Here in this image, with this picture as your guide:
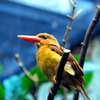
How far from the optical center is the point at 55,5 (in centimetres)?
220

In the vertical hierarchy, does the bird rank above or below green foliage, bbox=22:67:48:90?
above

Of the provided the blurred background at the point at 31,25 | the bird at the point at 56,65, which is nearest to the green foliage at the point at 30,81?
the blurred background at the point at 31,25

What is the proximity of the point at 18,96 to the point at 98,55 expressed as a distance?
1.25 m

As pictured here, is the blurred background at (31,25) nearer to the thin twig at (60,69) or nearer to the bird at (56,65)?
the bird at (56,65)

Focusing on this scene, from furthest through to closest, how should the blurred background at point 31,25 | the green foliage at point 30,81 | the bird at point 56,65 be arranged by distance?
the blurred background at point 31,25, the green foliage at point 30,81, the bird at point 56,65

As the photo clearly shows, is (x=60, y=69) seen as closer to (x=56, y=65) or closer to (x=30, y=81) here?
(x=56, y=65)

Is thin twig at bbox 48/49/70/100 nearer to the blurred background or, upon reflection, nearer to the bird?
the bird

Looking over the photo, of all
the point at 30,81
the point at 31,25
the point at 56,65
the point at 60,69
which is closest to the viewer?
the point at 60,69

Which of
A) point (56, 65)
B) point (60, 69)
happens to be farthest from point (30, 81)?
point (60, 69)

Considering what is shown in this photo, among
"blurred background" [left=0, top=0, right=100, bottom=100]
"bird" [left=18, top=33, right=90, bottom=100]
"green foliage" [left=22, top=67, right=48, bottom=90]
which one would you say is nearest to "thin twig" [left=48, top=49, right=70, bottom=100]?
"bird" [left=18, top=33, right=90, bottom=100]

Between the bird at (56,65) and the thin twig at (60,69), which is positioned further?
the bird at (56,65)

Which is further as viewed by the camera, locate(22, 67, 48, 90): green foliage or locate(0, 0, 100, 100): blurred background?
locate(0, 0, 100, 100): blurred background

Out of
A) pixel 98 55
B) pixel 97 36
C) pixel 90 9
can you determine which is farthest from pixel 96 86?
pixel 90 9

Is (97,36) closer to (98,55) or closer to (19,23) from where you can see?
(98,55)
